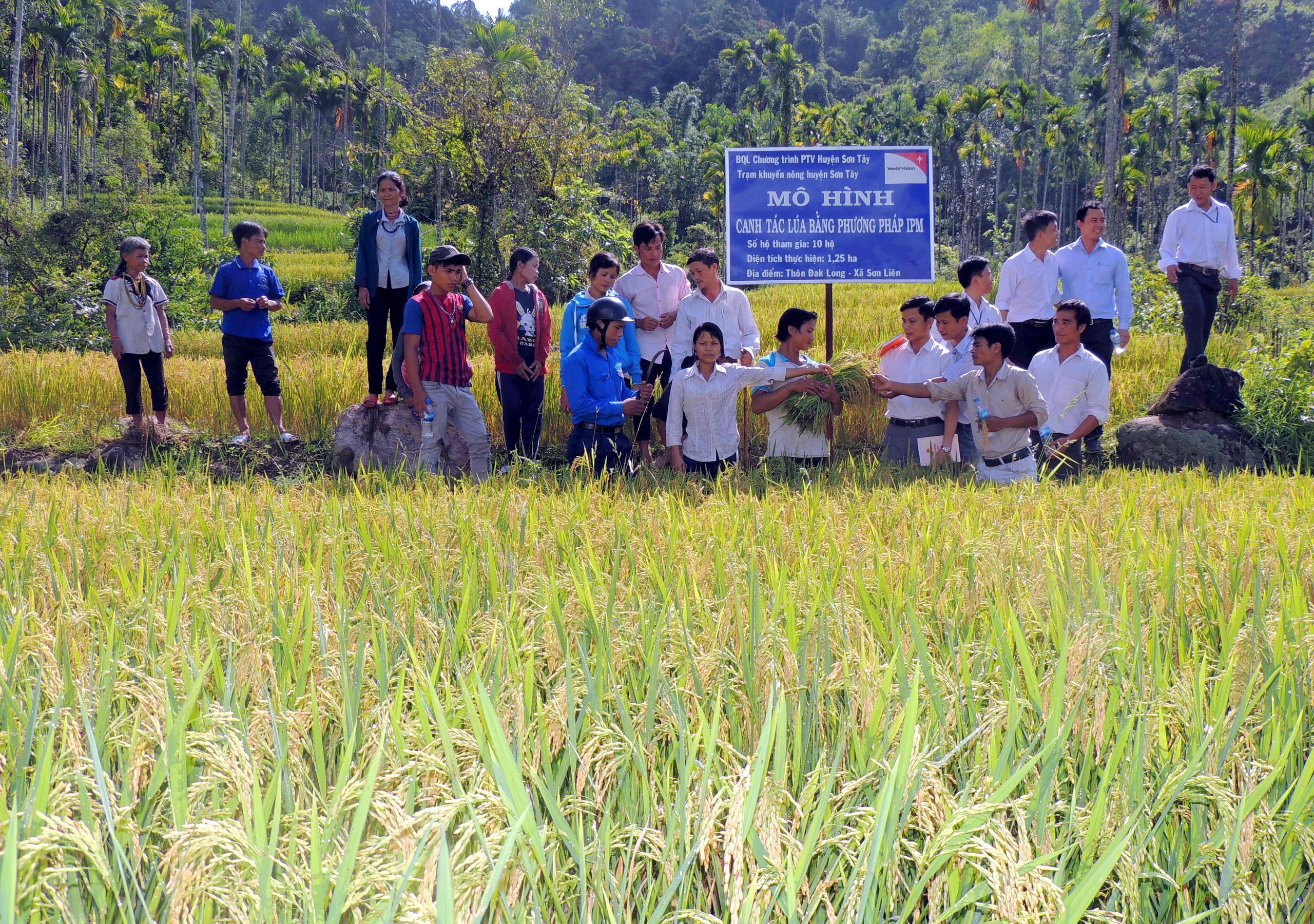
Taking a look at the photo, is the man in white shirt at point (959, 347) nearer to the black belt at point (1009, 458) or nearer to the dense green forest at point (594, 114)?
the black belt at point (1009, 458)

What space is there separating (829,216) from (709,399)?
1970 mm

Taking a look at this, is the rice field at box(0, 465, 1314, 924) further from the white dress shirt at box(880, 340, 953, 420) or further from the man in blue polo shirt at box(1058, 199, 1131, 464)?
the man in blue polo shirt at box(1058, 199, 1131, 464)

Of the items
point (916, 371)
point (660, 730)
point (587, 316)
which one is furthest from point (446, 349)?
point (660, 730)

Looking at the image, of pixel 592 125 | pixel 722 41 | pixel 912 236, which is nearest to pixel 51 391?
pixel 912 236

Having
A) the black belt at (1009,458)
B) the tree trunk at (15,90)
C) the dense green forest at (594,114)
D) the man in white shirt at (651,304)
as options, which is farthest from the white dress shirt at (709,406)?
the tree trunk at (15,90)

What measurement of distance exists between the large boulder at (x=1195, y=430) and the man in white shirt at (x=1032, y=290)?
89 cm

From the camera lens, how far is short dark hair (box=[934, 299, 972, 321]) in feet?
19.5

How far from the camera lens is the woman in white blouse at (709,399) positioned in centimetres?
584

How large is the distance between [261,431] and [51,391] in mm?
2232

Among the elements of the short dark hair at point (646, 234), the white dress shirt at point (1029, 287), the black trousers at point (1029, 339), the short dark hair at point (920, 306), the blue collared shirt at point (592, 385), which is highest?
the short dark hair at point (646, 234)

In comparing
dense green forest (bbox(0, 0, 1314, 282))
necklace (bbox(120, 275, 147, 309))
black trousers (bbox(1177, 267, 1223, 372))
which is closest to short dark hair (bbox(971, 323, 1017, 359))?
black trousers (bbox(1177, 267, 1223, 372))

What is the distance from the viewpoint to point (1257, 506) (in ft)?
12.5

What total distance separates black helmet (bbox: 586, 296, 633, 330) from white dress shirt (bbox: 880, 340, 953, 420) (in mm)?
1625

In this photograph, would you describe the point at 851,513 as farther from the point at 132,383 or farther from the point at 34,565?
the point at 132,383
